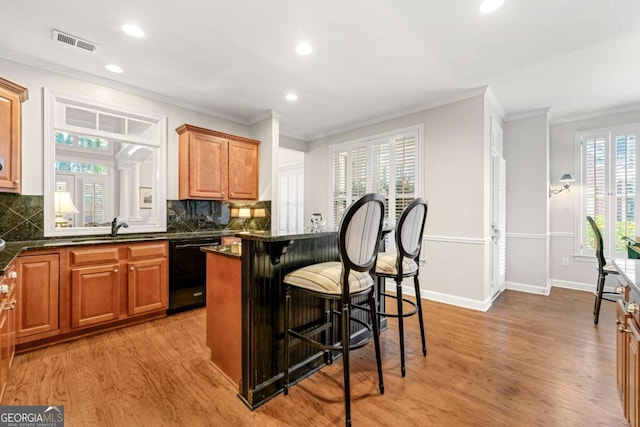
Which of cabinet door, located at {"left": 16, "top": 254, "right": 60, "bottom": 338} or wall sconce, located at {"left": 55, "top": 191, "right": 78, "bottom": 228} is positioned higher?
wall sconce, located at {"left": 55, "top": 191, "right": 78, "bottom": 228}

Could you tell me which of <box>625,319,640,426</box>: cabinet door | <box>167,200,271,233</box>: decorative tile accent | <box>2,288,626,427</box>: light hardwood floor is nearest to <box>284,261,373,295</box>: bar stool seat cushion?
<box>2,288,626,427</box>: light hardwood floor

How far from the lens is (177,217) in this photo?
3.97m

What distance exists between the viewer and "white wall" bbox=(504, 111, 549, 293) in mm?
4227

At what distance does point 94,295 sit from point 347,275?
2664 millimetres

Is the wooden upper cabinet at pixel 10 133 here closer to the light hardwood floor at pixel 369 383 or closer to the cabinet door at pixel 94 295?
the cabinet door at pixel 94 295

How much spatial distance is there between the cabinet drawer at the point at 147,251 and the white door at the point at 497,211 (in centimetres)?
426

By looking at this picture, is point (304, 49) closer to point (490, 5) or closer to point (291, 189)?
point (490, 5)

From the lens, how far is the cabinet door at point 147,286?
2.98 m

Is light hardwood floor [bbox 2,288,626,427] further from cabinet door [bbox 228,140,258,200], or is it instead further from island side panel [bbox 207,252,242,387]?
cabinet door [bbox 228,140,258,200]

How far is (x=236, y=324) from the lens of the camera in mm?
1920

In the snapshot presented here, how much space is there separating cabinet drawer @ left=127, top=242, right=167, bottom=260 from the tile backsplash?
0.77 m

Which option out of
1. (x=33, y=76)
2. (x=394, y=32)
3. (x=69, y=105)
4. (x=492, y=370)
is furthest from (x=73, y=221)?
(x=492, y=370)

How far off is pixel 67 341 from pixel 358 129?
15.5ft

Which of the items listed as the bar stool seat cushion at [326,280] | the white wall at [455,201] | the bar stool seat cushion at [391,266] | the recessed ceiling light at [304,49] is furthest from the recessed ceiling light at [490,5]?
the bar stool seat cushion at [326,280]
